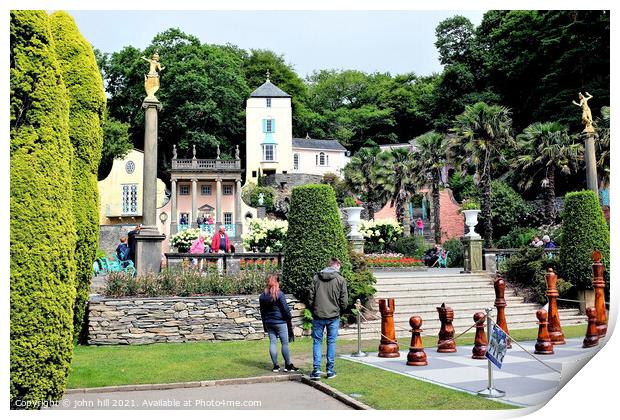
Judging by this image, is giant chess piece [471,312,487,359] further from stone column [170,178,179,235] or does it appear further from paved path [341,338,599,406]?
stone column [170,178,179,235]

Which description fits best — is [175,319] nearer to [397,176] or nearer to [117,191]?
[397,176]

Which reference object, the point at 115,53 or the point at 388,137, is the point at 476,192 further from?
the point at 115,53

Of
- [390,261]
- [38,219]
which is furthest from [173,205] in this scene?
[38,219]

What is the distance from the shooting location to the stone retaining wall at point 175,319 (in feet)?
38.7

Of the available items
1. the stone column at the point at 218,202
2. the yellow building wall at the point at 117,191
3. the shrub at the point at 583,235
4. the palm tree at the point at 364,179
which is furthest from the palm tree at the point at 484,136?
the yellow building wall at the point at 117,191

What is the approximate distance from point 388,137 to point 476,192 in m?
26.6

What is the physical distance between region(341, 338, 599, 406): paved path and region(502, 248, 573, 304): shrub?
5.11 m

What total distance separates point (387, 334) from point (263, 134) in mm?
51313

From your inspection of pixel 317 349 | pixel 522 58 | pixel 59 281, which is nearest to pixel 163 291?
pixel 317 349

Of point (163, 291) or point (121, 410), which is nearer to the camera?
point (121, 410)

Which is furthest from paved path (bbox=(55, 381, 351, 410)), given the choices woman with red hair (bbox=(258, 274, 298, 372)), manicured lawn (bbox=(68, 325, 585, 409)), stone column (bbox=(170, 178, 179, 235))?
stone column (bbox=(170, 178, 179, 235))

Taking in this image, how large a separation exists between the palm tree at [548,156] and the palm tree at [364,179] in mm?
13485

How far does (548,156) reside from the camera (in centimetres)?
2831

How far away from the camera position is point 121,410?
6926mm
